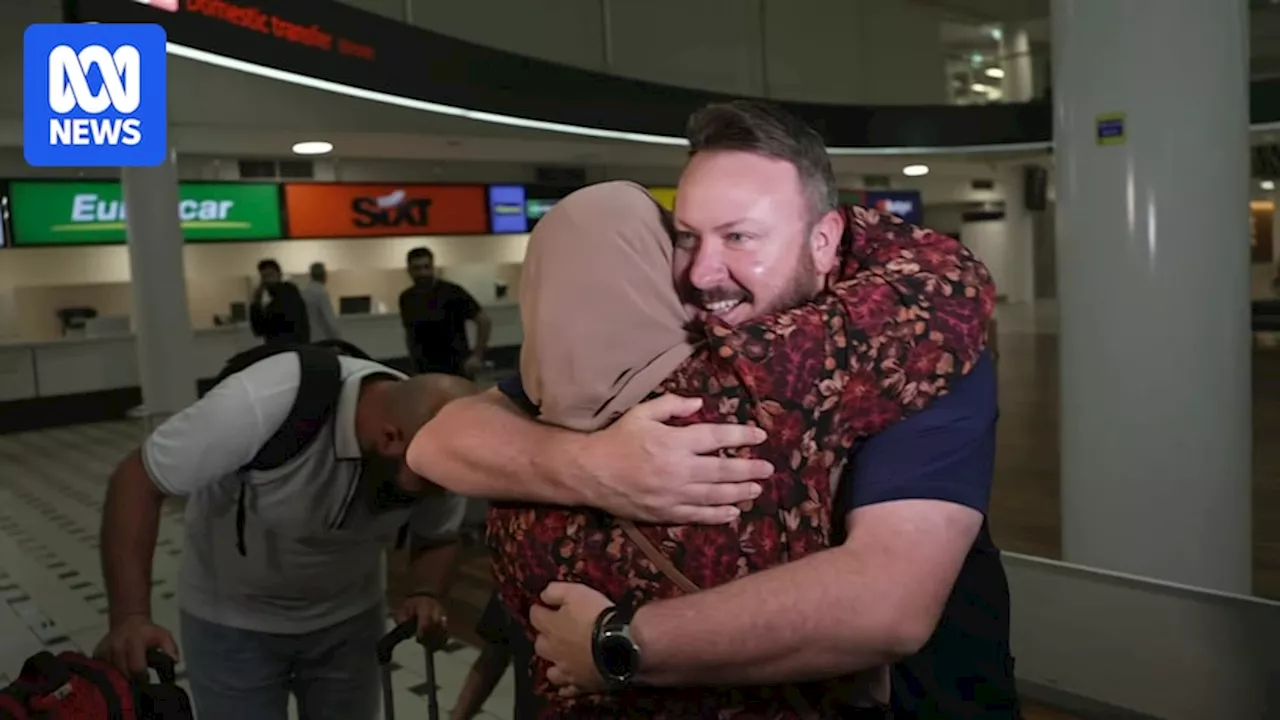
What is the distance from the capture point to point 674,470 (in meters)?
0.98

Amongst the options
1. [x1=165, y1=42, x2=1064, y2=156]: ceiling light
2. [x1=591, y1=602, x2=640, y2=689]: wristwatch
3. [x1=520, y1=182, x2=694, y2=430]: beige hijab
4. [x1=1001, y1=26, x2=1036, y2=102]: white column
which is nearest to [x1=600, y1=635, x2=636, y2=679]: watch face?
[x1=591, y1=602, x2=640, y2=689]: wristwatch

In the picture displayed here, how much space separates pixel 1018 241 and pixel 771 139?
24659 millimetres

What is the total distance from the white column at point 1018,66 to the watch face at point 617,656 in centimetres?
1793

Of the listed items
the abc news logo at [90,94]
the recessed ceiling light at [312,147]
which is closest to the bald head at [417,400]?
the abc news logo at [90,94]

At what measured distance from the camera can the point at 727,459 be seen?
3.25 feet

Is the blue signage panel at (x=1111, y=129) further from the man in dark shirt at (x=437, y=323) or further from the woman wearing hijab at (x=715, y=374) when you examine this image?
the man in dark shirt at (x=437, y=323)

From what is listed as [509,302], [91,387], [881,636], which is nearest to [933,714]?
[881,636]

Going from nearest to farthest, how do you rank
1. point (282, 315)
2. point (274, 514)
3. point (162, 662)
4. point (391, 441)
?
point (162, 662), point (391, 441), point (274, 514), point (282, 315)

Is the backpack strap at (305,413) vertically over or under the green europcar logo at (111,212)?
under

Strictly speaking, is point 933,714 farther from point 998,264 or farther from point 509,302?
point 998,264

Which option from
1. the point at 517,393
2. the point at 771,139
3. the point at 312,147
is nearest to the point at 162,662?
the point at 517,393

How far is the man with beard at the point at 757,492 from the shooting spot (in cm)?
96

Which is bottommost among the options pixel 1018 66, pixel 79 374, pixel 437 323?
pixel 79 374

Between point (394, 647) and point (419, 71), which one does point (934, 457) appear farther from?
point (419, 71)
